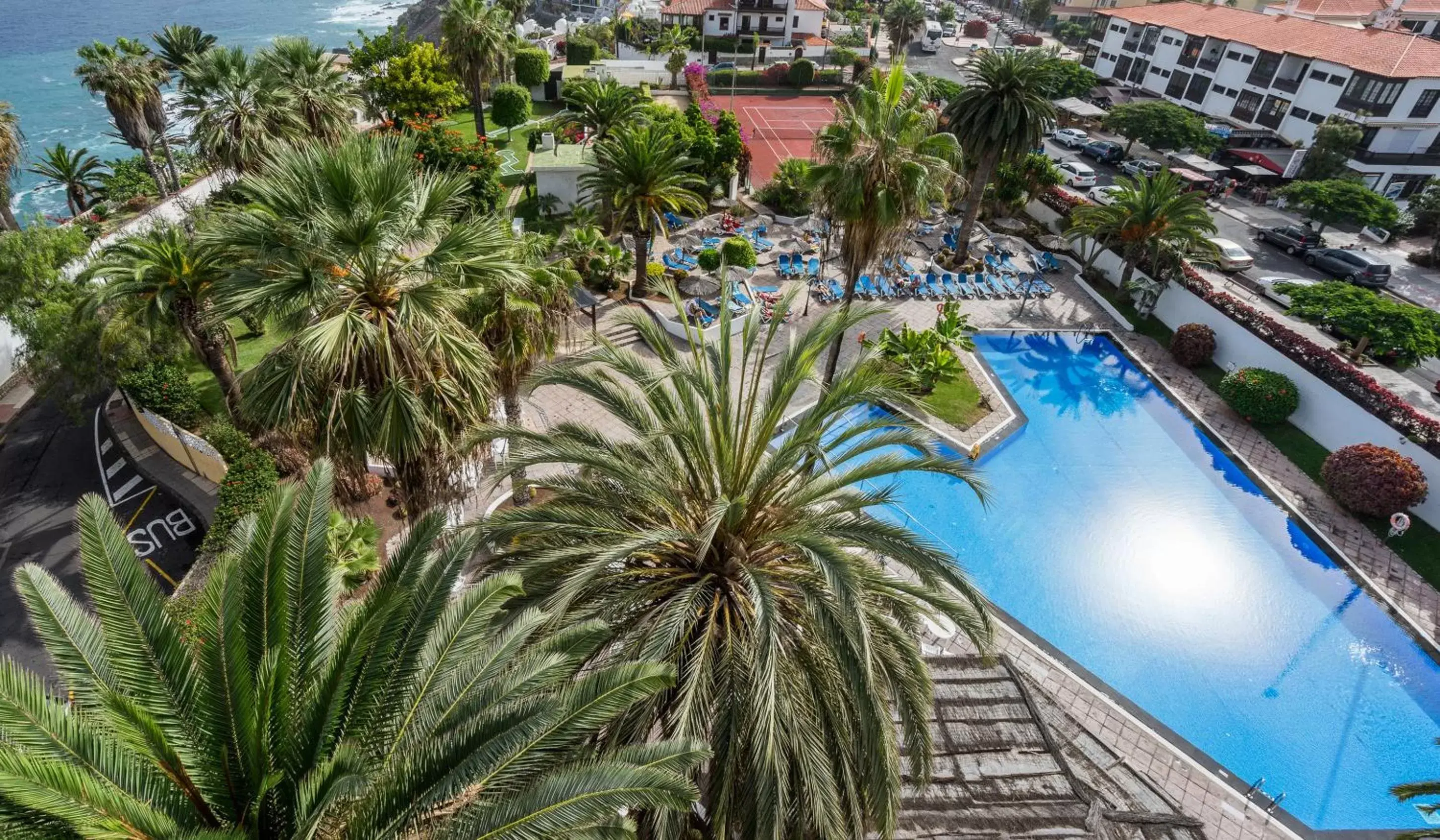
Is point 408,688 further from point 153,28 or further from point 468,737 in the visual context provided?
point 153,28

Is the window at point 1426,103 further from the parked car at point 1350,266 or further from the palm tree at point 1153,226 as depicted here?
the palm tree at point 1153,226

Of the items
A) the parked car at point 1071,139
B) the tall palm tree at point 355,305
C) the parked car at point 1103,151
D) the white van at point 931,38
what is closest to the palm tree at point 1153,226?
the parked car at point 1103,151

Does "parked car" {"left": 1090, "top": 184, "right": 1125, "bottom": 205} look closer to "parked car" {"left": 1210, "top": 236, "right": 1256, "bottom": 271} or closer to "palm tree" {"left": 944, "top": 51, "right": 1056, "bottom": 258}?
"parked car" {"left": 1210, "top": 236, "right": 1256, "bottom": 271}

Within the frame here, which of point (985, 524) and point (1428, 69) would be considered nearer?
point (985, 524)

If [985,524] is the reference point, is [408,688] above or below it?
above

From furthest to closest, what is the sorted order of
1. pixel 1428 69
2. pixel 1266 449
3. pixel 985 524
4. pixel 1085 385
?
pixel 1428 69, pixel 1085 385, pixel 1266 449, pixel 985 524

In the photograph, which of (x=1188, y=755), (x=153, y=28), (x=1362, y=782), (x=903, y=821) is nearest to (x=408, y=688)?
(x=903, y=821)

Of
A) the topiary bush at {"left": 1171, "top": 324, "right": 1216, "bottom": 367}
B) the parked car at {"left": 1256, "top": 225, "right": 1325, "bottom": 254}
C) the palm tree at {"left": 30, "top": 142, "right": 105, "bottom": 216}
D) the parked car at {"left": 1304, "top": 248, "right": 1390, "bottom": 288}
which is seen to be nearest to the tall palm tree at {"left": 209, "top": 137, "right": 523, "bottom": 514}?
the topiary bush at {"left": 1171, "top": 324, "right": 1216, "bottom": 367}
